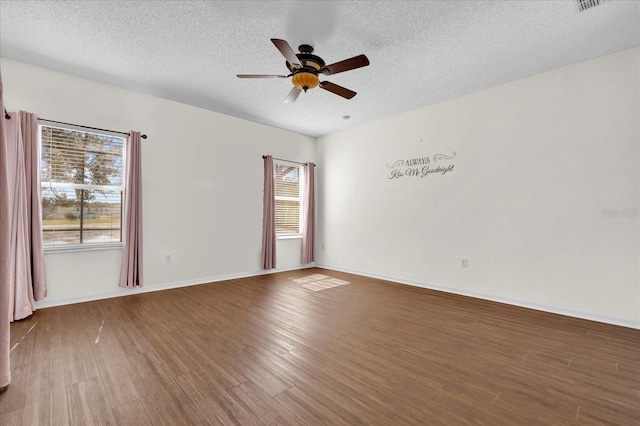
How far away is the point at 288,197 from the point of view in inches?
252

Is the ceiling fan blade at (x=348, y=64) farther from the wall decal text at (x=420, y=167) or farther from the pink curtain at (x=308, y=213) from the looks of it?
the pink curtain at (x=308, y=213)

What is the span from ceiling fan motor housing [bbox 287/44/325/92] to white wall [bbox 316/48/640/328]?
8.48 ft

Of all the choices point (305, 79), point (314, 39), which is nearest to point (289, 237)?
point (305, 79)

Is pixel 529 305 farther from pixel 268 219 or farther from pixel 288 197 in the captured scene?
pixel 288 197

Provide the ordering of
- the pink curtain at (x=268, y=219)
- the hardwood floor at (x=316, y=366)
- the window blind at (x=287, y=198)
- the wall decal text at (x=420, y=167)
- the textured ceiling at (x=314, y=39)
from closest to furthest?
the hardwood floor at (x=316, y=366) → the textured ceiling at (x=314, y=39) → the wall decal text at (x=420, y=167) → the pink curtain at (x=268, y=219) → the window blind at (x=287, y=198)

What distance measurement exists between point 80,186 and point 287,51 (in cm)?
336

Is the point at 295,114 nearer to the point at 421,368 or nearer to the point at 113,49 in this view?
the point at 113,49

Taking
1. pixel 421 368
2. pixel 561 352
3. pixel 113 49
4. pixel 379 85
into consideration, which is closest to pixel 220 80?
pixel 113 49

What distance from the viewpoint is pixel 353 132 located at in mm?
6027

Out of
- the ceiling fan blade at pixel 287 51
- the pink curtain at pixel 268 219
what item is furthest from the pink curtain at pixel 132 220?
the ceiling fan blade at pixel 287 51

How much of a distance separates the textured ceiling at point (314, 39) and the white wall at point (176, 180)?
0.99 feet

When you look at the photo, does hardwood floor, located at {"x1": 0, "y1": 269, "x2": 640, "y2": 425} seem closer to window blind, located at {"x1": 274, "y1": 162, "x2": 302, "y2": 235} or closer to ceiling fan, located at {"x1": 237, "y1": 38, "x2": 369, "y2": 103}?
ceiling fan, located at {"x1": 237, "y1": 38, "x2": 369, "y2": 103}

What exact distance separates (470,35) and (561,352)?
3057 mm

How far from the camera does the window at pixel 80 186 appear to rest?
371 centimetres
